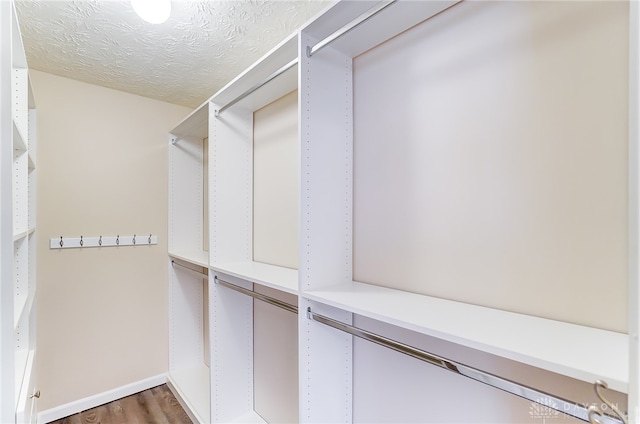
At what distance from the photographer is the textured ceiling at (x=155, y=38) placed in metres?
1.50

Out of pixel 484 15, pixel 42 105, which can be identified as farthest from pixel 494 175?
pixel 42 105

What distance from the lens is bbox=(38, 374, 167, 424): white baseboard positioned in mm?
2242

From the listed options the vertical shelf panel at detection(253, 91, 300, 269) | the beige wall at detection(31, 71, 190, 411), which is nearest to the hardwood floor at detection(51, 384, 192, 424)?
the beige wall at detection(31, 71, 190, 411)

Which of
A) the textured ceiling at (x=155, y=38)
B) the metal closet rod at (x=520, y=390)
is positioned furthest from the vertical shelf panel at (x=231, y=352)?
the textured ceiling at (x=155, y=38)

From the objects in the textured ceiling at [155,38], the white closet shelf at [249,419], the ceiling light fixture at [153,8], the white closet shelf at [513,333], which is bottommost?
the white closet shelf at [249,419]

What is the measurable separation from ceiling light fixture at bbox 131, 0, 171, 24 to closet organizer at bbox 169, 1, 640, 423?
439 mm

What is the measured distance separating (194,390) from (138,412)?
1.33 feet

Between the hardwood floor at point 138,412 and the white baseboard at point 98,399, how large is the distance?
1.2 inches

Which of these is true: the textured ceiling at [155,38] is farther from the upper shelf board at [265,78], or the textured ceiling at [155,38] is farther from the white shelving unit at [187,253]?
the white shelving unit at [187,253]

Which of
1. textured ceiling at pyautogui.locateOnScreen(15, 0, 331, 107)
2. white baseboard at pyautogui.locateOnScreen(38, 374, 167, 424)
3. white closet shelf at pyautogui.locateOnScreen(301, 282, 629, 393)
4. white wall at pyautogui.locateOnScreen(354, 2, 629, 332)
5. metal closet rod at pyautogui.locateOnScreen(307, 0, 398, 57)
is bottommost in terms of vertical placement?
white baseboard at pyautogui.locateOnScreen(38, 374, 167, 424)

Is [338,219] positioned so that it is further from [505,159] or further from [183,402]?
[183,402]

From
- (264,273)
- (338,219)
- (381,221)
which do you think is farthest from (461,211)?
(264,273)

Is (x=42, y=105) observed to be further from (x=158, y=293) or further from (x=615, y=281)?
(x=615, y=281)

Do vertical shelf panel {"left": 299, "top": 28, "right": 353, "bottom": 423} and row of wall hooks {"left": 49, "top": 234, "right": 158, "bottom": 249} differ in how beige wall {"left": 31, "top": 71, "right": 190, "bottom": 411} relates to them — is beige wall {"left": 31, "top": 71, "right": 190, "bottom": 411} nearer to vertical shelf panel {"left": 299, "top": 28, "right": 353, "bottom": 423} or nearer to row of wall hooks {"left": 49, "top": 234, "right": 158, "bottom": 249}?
row of wall hooks {"left": 49, "top": 234, "right": 158, "bottom": 249}
